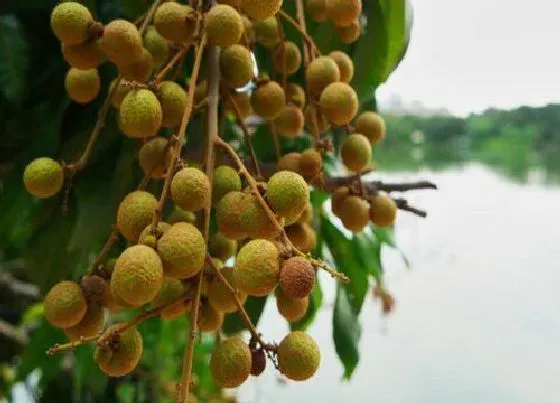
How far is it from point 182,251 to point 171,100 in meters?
0.13

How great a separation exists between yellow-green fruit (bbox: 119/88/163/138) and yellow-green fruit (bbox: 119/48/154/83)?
5 cm

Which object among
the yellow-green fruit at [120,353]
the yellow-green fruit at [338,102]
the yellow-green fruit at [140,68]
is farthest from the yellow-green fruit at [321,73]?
the yellow-green fruit at [120,353]

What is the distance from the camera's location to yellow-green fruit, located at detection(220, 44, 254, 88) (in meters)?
0.44

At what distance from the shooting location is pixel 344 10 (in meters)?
0.49

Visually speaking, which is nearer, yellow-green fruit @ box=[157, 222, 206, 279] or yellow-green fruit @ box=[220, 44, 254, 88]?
yellow-green fruit @ box=[157, 222, 206, 279]

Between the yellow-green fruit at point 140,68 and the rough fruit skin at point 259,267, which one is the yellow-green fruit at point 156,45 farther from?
the rough fruit skin at point 259,267

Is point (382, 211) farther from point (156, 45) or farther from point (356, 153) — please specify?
point (156, 45)

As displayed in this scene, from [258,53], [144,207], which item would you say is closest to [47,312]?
[144,207]

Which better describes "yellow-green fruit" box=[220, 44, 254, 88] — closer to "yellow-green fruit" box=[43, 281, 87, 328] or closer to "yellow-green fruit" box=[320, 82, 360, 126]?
"yellow-green fruit" box=[320, 82, 360, 126]

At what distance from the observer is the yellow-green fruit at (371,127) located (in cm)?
53

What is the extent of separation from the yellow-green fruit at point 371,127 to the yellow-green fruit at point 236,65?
12cm

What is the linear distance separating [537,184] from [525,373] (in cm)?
35

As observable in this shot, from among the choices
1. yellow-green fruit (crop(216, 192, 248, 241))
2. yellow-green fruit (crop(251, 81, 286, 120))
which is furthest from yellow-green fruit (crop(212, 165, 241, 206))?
yellow-green fruit (crop(251, 81, 286, 120))

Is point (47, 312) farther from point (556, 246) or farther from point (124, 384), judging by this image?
point (124, 384)
